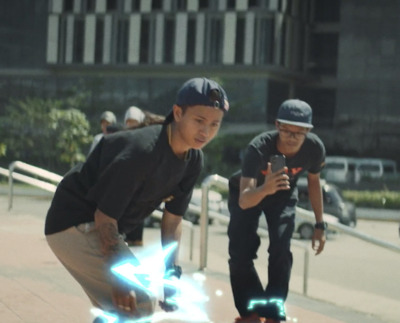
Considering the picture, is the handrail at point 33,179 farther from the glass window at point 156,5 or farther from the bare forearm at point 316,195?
the glass window at point 156,5

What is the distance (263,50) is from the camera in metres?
56.8

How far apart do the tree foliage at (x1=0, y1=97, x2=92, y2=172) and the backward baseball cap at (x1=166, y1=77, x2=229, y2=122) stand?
46.7m

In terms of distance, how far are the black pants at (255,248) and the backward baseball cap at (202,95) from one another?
2450 millimetres

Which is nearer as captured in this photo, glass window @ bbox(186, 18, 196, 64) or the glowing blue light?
the glowing blue light

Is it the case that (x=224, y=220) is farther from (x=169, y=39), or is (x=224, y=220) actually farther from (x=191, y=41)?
(x=169, y=39)

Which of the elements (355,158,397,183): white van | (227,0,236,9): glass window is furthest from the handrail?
(227,0,236,9): glass window

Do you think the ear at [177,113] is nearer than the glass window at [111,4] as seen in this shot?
Yes

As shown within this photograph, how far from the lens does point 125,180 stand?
13.4 ft

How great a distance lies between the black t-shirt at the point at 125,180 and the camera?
407 centimetres

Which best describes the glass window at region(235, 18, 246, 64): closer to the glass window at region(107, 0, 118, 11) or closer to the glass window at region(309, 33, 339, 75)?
the glass window at region(309, 33, 339, 75)

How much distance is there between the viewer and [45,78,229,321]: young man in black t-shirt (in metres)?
4.09

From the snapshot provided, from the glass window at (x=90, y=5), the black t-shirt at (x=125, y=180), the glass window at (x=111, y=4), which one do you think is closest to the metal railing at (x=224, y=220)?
the black t-shirt at (x=125, y=180)

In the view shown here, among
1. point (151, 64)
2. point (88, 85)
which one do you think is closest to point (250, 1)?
point (151, 64)

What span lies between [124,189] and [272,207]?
2.66m
